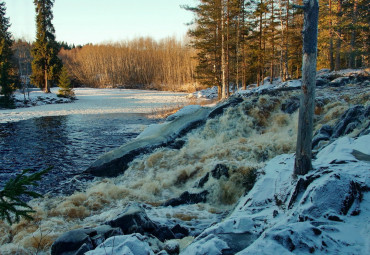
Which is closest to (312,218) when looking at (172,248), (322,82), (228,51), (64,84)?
(172,248)

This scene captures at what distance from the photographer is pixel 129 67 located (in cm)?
7156

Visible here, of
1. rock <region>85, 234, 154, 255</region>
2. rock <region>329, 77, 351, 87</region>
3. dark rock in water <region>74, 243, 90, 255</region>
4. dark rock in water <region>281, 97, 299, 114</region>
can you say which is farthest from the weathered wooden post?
rock <region>329, 77, 351, 87</region>

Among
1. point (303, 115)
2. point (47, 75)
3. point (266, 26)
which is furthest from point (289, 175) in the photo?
point (47, 75)

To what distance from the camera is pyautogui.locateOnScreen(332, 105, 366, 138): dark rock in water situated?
273 inches

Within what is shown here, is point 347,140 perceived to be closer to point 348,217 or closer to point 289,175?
point 289,175

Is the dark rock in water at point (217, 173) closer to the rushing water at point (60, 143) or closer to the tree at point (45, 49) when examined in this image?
the rushing water at point (60, 143)

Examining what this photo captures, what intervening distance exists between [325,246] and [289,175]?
246cm

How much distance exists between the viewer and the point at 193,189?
6906mm

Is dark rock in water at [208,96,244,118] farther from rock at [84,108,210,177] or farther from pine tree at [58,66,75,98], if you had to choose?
pine tree at [58,66,75,98]

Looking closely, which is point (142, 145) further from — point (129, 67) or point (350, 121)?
point (129, 67)

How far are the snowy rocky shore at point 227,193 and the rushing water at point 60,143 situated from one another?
3.60 ft

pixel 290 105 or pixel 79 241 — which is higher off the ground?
pixel 290 105

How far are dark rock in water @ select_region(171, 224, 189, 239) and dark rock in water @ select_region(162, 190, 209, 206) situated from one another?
138cm

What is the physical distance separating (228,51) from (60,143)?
14527mm
